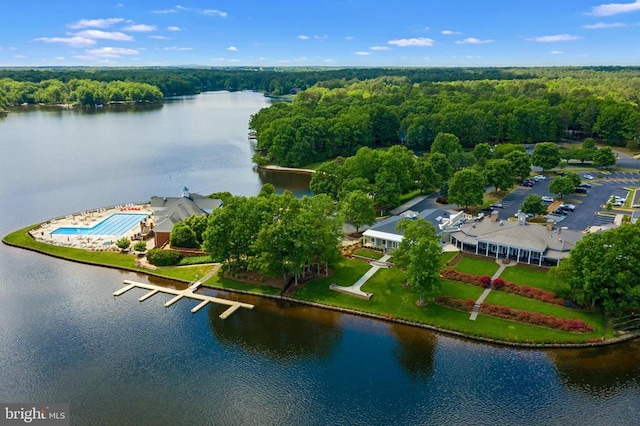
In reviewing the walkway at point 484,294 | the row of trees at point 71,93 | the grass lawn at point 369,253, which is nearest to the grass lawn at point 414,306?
the walkway at point 484,294

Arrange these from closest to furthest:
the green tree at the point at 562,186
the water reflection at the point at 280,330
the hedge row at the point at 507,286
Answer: the water reflection at the point at 280,330, the hedge row at the point at 507,286, the green tree at the point at 562,186

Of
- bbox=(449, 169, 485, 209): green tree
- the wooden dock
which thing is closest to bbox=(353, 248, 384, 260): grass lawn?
the wooden dock

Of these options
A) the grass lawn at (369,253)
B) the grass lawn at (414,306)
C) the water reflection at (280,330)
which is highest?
the grass lawn at (369,253)

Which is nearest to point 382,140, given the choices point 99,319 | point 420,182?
point 420,182

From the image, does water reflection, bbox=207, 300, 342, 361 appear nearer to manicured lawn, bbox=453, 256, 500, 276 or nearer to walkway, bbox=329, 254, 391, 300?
walkway, bbox=329, 254, 391, 300

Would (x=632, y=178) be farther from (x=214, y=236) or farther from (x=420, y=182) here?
(x=214, y=236)

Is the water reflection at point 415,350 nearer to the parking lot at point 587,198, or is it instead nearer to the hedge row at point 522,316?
the hedge row at point 522,316

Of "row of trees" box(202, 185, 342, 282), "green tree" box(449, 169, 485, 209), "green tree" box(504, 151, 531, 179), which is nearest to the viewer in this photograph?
"row of trees" box(202, 185, 342, 282)
